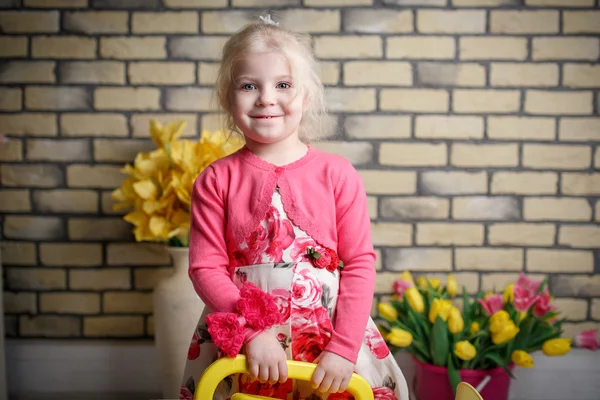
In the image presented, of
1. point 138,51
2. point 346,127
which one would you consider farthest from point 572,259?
point 138,51

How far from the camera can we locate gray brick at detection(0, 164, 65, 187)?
5.85 ft

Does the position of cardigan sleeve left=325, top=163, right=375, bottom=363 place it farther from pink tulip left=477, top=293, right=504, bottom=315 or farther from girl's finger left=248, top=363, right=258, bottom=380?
pink tulip left=477, top=293, right=504, bottom=315

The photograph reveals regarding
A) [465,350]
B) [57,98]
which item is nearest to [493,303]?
[465,350]

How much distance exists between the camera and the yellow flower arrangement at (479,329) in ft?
4.90

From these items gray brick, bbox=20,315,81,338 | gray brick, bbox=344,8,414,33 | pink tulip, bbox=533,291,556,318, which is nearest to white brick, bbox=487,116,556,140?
gray brick, bbox=344,8,414,33

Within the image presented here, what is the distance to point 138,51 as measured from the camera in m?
1.72

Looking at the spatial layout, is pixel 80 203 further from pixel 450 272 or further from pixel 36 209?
pixel 450 272

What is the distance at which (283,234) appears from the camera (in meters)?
1.02

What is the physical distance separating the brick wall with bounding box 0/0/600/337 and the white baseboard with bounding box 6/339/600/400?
0.45 feet

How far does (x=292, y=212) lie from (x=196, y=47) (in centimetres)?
94

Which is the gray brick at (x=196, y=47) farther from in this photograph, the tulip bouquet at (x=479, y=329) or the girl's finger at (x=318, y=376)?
the girl's finger at (x=318, y=376)

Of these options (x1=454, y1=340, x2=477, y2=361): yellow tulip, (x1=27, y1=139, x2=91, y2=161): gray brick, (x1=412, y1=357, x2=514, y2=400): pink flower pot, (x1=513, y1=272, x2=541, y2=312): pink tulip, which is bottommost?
(x1=412, y1=357, x2=514, y2=400): pink flower pot

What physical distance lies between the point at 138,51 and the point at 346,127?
740 mm

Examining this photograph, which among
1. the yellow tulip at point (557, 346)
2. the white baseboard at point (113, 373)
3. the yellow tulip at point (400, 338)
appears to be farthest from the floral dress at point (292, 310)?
the white baseboard at point (113, 373)
